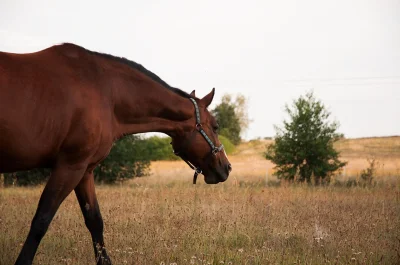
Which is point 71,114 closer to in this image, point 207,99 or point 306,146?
point 207,99

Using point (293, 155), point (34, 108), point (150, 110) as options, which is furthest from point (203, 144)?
point (293, 155)

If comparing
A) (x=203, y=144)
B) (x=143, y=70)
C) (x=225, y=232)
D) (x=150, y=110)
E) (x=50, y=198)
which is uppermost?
(x=143, y=70)

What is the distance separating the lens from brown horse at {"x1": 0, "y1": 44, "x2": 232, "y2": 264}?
482cm

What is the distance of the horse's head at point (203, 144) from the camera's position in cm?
610

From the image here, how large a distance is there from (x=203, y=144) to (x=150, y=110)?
2.80ft

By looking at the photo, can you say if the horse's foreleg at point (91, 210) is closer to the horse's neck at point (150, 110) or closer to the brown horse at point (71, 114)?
the brown horse at point (71, 114)

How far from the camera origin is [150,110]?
586cm

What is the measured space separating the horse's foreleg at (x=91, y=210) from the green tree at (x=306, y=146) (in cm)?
1547

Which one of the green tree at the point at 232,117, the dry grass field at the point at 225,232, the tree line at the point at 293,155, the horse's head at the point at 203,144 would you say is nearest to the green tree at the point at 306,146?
the tree line at the point at 293,155

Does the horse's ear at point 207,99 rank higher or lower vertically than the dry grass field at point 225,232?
higher

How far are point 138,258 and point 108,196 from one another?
6714 millimetres

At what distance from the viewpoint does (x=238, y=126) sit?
6394 centimetres

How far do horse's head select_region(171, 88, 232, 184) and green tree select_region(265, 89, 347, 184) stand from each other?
→ 14.5m

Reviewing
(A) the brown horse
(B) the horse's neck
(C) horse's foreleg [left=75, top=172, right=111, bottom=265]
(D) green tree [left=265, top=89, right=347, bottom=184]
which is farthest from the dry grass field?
(D) green tree [left=265, top=89, right=347, bottom=184]
